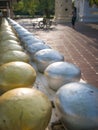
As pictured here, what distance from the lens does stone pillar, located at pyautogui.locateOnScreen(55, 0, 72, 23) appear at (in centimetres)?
3518

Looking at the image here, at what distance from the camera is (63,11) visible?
36.0 meters

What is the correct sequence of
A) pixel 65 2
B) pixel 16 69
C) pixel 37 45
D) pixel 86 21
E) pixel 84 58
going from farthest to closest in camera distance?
pixel 65 2
pixel 86 21
pixel 84 58
pixel 37 45
pixel 16 69

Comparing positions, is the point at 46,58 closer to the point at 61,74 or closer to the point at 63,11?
the point at 61,74

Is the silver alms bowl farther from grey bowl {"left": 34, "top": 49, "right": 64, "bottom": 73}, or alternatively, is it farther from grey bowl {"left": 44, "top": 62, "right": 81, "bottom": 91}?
grey bowl {"left": 34, "top": 49, "right": 64, "bottom": 73}

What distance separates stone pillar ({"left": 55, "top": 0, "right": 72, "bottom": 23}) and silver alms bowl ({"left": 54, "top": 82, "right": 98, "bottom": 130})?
3229 centimetres

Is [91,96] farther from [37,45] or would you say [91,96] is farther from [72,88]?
[37,45]

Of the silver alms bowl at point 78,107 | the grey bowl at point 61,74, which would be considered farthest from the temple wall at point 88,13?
the silver alms bowl at point 78,107

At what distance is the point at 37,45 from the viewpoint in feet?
15.7

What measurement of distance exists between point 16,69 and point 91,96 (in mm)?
935

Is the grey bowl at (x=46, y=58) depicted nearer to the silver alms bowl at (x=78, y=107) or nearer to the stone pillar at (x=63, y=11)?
the silver alms bowl at (x=78, y=107)

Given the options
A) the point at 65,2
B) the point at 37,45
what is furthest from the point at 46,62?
the point at 65,2

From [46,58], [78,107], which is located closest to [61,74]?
[46,58]

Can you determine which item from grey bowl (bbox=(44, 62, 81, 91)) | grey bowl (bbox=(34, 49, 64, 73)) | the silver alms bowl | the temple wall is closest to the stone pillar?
the temple wall

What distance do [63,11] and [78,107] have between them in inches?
1352
